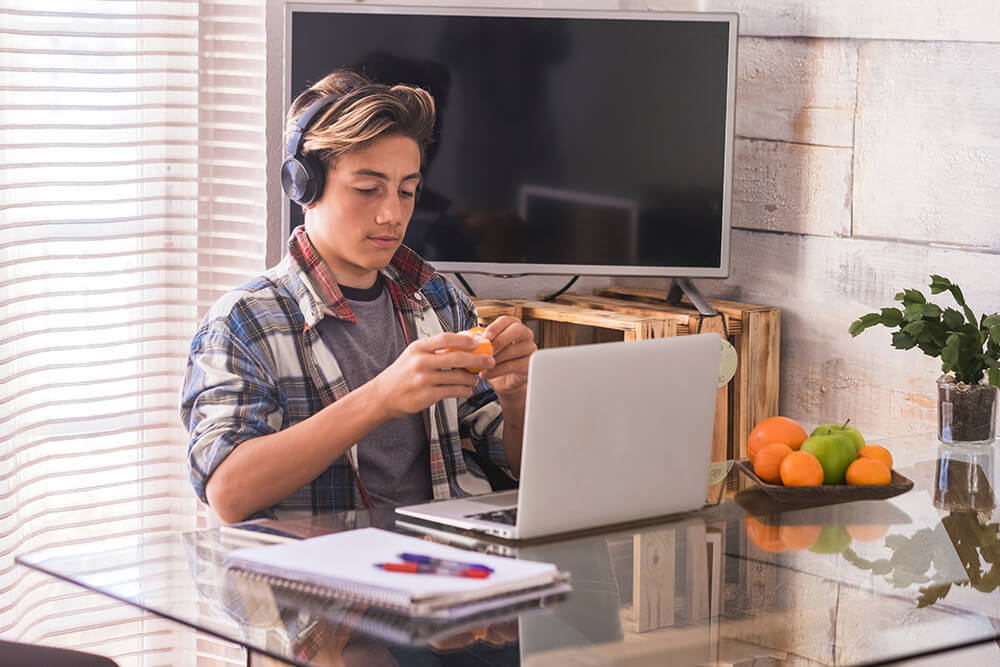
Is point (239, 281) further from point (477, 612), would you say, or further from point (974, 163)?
point (477, 612)

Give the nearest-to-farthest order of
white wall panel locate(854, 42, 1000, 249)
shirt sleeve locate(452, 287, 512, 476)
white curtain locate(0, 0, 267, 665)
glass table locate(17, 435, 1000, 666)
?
glass table locate(17, 435, 1000, 666), shirt sleeve locate(452, 287, 512, 476), white curtain locate(0, 0, 267, 665), white wall panel locate(854, 42, 1000, 249)

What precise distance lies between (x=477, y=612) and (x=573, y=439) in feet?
0.98

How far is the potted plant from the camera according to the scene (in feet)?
6.45

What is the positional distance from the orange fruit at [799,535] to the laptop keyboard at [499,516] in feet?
1.05

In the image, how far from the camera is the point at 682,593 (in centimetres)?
133

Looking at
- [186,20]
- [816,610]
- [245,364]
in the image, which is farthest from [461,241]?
[816,610]

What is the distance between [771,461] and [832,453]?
8 centimetres

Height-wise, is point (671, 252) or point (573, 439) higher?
point (671, 252)

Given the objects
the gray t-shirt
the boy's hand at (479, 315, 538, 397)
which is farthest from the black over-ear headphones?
the boy's hand at (479, 315, 538, 397)

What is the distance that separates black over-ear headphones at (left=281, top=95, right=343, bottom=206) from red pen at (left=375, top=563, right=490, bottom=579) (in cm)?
84

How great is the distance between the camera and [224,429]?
1693 millimetres

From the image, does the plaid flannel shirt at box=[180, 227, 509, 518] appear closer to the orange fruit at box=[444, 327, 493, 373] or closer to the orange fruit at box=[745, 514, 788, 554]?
the orange fruit at box=[444, 327, 493, 373]

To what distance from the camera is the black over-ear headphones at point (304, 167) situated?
1.92 meters

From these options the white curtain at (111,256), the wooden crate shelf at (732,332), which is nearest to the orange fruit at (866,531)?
the wooden crate shelf at (732,332)
